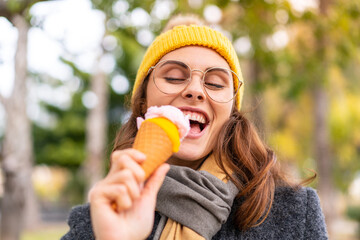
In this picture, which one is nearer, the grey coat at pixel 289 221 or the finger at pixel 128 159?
the finger at pixel 128 159

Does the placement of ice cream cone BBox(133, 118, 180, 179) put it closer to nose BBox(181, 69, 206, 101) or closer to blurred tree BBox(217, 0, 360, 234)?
nose BBox(181, 69, 206, 101)

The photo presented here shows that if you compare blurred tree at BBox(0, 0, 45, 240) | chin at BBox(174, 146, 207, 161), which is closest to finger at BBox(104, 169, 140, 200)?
chin at BBox(174, 146, 207, 161)

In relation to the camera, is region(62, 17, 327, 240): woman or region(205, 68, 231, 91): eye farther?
region(205, 68, 231, 91): eye

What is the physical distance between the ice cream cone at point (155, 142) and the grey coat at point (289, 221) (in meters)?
0.65

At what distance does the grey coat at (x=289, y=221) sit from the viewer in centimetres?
199

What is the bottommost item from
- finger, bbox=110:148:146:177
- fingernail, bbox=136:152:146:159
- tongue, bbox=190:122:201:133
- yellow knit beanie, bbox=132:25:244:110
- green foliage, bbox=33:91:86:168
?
finger, bbox=110:148:146:177

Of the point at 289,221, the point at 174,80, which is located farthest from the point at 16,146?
the point at 289,221

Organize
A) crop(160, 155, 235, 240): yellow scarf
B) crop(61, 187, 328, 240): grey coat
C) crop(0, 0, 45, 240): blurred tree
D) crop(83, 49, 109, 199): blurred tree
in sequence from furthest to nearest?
crop(83, 49, 109, 199): blurred tree, crop(0, 0, 45, 240): blurred tree, crop(61, 187, 328, 240): grey coat, crop(160, 155, 235, 240): yellow scarf

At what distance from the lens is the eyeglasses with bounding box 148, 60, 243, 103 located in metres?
2.07

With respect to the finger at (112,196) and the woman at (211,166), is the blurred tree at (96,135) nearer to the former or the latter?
the woman at (211,166)

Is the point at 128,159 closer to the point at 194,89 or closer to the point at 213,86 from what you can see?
the point at 194,89

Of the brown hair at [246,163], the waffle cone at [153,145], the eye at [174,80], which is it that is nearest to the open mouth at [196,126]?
the brown hair at [246,163]

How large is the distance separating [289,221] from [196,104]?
737 millimetres

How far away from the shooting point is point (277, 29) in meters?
8.02
